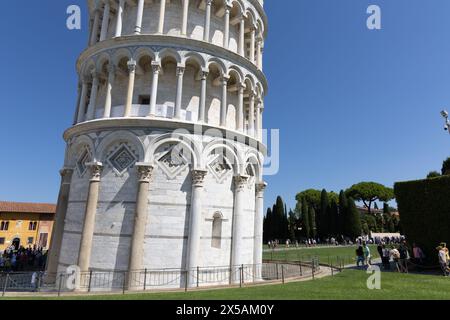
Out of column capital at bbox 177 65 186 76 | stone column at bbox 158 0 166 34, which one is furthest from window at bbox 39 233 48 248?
stone column at bbox 158 0 166 34

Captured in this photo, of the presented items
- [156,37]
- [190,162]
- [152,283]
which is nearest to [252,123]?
[190,162]

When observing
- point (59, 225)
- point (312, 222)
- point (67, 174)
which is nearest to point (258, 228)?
point (59, 225)

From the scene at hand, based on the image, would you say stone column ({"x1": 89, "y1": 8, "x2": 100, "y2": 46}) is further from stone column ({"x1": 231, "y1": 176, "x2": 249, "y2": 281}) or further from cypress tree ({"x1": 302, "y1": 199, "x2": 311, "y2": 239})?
cypress tree ({"x1": 302, "y1": 199, "x2": 311, "y2": 239})

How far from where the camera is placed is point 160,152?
44.5ft

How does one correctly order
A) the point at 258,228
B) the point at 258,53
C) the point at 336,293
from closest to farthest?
the point at 336,293, the point at 258,228, the point at 258,53

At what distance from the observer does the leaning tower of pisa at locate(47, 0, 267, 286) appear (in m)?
12.9

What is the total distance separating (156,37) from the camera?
47.2 feet

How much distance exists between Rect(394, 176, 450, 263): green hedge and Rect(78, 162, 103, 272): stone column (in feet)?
53.3

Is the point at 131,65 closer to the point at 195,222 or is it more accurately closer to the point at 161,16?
the point at 161,16

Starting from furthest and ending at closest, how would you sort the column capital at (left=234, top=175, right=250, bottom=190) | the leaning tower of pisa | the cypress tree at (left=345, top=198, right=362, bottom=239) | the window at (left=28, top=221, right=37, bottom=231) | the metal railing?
the cypress tree at (left=345, top=198, right=362, bottom=239) < the window at (left=28, top=221, right=37, bottom=231) < the column capital at (left=234, top=175, right=250, bottom=190) < the leaning tower of pisa < the metal railing

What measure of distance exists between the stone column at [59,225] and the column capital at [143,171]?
4.88 metres

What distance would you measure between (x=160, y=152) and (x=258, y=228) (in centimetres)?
751

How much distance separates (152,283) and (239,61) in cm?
1215

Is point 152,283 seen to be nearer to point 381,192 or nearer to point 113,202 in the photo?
point 113,202
